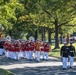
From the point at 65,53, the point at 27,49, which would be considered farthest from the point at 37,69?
the point at 27,49

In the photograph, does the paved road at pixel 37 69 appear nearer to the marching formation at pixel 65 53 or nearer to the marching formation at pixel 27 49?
the marching formation at pixel 65 53

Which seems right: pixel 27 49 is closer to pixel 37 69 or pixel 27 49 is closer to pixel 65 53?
pixel 37 69

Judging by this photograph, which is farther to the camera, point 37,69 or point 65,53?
point 65,53

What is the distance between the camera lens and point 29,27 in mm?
58688

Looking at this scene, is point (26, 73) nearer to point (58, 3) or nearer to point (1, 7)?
point (1, 7)

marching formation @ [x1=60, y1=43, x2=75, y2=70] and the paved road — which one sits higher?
marching formation @ [x1=60, y1=43, x2=75, y2=70]

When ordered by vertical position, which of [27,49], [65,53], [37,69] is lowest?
[37,69]

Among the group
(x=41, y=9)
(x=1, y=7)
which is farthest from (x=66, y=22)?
(x=1, y=7)

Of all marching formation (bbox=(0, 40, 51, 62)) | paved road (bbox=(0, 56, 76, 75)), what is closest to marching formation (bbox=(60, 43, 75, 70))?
paved road (bbox=(0, 56, 76, 75))

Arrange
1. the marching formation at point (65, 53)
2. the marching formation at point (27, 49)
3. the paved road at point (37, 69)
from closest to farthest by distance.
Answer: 1. the paved road at point (37, 69)
2. the marching formation at point (65, 53)
3. the marching formation at point (27, 49)

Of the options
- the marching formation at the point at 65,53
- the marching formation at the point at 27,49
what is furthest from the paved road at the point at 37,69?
the marching formation at the point at 27,49

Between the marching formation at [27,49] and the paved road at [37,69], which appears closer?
the paved road at [37,69]

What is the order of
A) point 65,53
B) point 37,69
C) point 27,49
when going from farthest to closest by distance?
point 27,49 < point 65,53 < point 37,69

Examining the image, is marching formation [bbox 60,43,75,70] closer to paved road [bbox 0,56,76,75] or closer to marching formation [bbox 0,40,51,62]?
paved road [bbox 0,56,76,75]
